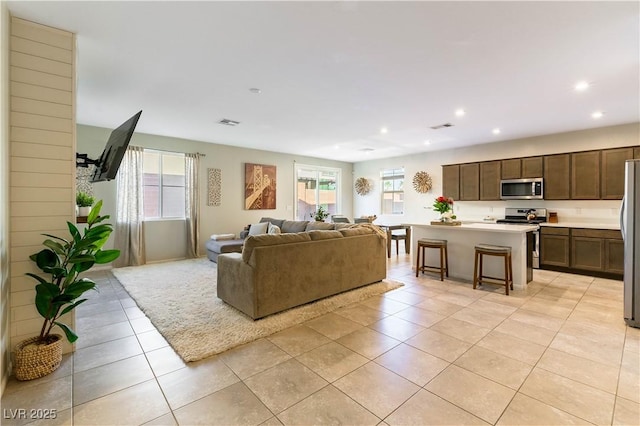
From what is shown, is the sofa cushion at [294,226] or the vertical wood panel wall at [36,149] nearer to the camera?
the vertical wood panel wall at [36,149]

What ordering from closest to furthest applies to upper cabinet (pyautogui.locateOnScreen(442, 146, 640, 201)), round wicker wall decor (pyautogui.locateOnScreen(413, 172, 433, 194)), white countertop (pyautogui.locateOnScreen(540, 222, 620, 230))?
white countertop (pyautogui.locateOnScreen(540, 222, 620, 230)) < upper cabinet (pyautogui.locateOnScreen(442, 146, 640, 201)) < round wicker wall decor (pyautogui.locateOnScreen(413, 172, 433, 194))

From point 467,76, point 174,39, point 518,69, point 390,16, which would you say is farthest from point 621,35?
point 174,39

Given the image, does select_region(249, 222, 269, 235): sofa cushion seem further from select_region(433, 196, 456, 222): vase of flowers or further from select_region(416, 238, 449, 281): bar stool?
select_region(433, 196, 456, 222): vase of flowers

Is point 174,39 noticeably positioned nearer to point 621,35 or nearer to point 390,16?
point 390,16

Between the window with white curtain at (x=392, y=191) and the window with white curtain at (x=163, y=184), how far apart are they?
5.69m

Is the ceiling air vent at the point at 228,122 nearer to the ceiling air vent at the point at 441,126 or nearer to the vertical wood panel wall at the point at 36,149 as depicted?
the vertical wood panel wall at the point at 36,149

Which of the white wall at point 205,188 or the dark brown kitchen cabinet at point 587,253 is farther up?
the white wall at point 205,188

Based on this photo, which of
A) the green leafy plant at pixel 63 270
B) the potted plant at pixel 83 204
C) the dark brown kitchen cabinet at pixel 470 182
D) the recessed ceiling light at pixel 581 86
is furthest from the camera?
the dark brown kitchen cabinet at pixel 470 182

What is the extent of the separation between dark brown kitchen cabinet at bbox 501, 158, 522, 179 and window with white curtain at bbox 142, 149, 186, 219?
23.1 ft

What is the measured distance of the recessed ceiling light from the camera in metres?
3.38

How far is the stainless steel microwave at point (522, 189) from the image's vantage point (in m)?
5.74

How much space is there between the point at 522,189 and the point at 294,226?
4737 mm

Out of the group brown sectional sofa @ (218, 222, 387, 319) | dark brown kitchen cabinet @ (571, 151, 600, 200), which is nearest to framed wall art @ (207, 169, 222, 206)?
brown sectional sofa @ (218, 222, 387, 319)

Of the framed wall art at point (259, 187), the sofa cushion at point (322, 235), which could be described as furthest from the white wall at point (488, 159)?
the sofa cushion at point (322, 235)
